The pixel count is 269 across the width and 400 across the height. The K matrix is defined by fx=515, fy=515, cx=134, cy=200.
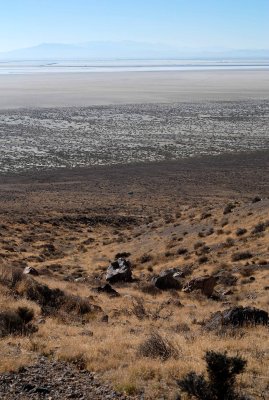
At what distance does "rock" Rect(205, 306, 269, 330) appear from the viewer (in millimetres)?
10922

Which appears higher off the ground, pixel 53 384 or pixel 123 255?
pixel 53 384

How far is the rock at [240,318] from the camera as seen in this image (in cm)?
1092

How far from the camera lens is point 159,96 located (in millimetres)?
113250

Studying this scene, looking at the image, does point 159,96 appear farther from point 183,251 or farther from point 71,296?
point 71,296

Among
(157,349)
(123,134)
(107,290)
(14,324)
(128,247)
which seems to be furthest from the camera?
(123,134)

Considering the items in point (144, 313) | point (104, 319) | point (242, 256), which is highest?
point (104, 319)

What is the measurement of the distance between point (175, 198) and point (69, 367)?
33951 mm

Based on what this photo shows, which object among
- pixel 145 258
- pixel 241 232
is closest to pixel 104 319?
pixel 145 258

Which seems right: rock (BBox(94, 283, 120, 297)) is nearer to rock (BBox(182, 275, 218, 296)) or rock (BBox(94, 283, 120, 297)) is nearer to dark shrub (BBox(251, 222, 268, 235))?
rock (BBox(182, 275, 218, 296))

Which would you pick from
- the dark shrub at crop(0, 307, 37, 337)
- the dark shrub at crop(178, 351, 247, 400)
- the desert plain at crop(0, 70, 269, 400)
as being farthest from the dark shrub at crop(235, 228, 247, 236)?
the dark shrub at crop(178, 351, 247, 400)

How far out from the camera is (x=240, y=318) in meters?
11.0

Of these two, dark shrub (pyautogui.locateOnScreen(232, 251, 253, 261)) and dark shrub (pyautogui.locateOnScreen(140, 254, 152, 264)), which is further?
dark shrub (pyautogui.locateOnScreen(140, 254, 152, 264))

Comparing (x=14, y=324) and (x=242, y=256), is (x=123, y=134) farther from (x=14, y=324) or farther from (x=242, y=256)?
(x=14, y=324)

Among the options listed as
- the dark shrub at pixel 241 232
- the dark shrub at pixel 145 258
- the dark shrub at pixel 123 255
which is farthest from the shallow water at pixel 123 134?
the dark shrub at pixel 241 232
